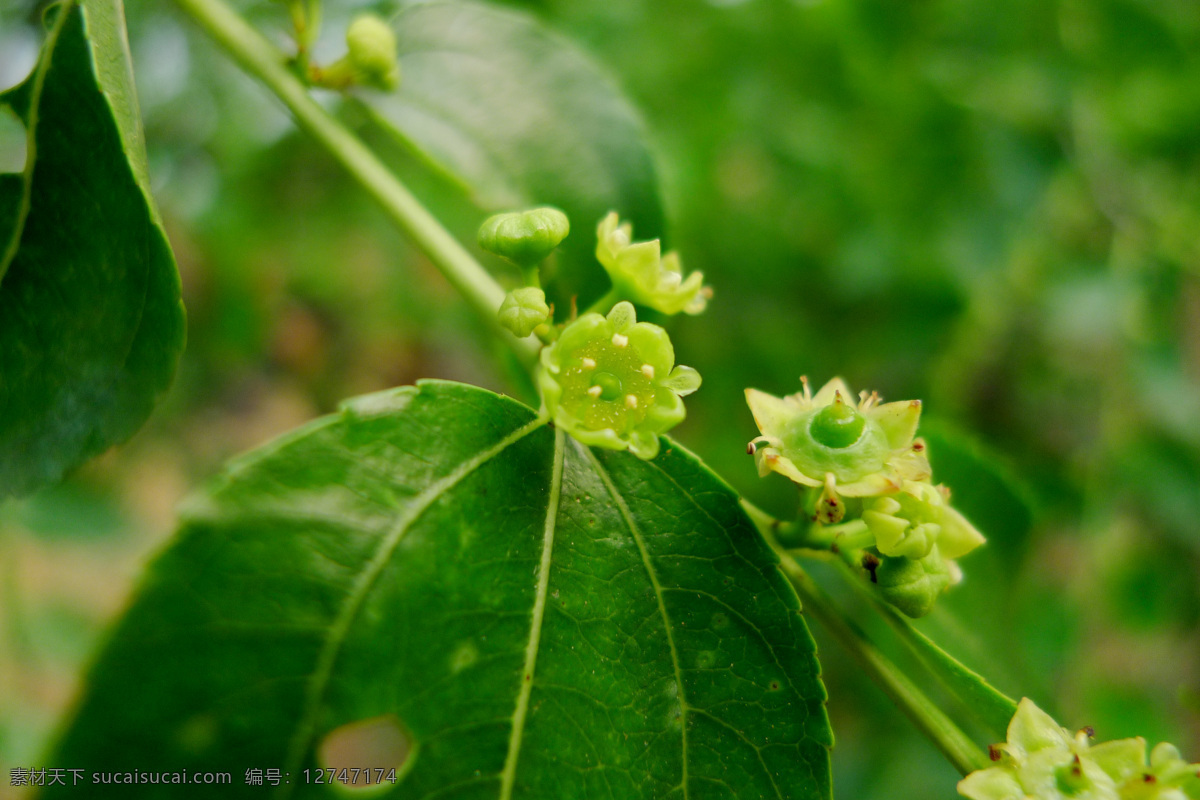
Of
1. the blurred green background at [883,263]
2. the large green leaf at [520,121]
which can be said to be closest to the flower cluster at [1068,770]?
the blurred green background at [883,263]

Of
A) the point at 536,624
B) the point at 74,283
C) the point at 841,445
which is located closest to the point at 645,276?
the point at 841,445

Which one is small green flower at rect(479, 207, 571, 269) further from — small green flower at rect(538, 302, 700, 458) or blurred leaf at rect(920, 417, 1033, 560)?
blurred leaf at rect(920, 417, 1033, 560)

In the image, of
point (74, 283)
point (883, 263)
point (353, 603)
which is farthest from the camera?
point (883, 263)

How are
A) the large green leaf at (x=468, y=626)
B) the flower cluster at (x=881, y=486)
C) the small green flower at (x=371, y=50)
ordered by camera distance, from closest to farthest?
the large green leaf at (x=468, y=626) < the flower cluster at (x=881, y=486) < the small green flower at (x=371, y=50)

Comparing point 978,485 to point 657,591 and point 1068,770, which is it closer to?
point 1068,770

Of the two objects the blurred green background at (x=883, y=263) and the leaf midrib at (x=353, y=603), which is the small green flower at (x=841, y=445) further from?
the blurred green background at (x=883, y=263)

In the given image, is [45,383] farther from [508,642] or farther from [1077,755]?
[1077,755]

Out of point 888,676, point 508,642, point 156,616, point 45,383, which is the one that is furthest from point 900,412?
point 45,383
